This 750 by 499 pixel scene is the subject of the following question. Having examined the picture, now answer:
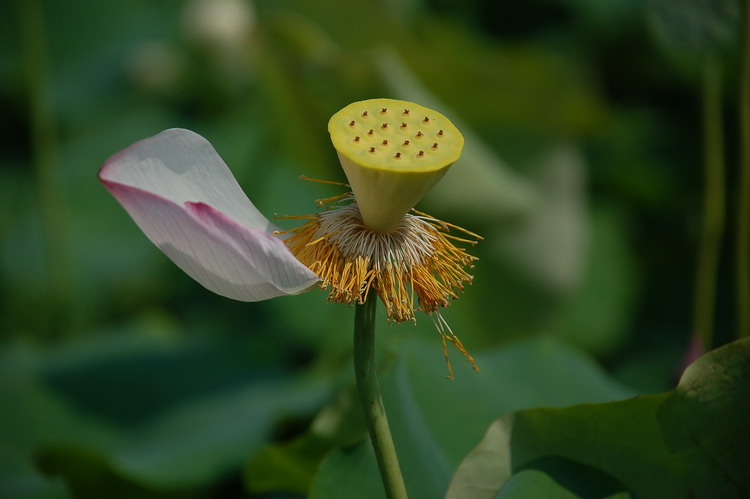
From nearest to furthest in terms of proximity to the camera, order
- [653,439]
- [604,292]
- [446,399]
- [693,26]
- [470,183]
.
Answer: [653,439] < [446,399] < [693,26] < [470,183] < [604,292]

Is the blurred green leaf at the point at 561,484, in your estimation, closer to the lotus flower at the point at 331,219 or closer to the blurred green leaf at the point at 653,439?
the blurred green leaf at the point at 653,439

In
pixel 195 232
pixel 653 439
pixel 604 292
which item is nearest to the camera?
pixel 195 232

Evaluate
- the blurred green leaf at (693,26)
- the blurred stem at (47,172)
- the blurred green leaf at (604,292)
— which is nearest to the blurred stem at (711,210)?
the blurred green leaf at (693,26)

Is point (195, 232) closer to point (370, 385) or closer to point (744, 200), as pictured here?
point (370, 385)

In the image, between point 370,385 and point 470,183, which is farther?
point 470,183

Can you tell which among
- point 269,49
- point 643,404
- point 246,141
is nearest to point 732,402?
point 643,404

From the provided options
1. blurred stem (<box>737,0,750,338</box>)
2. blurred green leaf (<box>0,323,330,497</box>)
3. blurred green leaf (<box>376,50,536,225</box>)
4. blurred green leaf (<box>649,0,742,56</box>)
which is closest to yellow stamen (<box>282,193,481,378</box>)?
blurred stem (<box>737,0,750,338</box>)

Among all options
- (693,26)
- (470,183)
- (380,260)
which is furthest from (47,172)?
(380,260)

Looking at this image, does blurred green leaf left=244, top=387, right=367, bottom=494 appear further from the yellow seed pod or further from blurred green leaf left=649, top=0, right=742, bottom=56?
blurred green leaf left=649, top=0, right=742, bottom=56

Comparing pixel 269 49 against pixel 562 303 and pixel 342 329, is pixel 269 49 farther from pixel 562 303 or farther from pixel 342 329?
pixel 562 303
